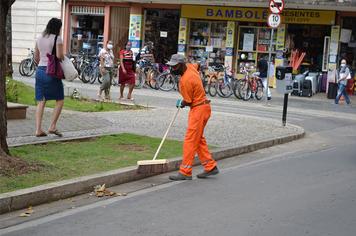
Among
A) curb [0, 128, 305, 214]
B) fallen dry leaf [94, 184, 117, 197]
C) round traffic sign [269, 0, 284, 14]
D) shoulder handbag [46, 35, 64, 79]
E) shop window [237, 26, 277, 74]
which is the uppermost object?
round traffic sign [269, 0, 284, 14]

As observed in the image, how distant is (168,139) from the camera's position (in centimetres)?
1128

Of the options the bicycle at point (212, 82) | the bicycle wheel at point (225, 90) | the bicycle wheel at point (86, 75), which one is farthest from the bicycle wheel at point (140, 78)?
the bicycle wheel at point (225, 90)

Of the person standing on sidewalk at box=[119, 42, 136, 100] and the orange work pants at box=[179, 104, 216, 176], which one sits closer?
the orange work pants at box=[179, 104, 216, 176]

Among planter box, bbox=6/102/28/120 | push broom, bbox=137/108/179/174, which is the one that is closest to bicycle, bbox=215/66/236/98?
planter box, bbox=6/102/28/120

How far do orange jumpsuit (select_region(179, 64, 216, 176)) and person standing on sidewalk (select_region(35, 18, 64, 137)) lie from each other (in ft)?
7.94

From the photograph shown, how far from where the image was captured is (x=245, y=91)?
22000 mm

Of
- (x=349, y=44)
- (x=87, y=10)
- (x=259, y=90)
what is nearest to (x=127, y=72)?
→ (x=259, y=90)

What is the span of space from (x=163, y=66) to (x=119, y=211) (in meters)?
22.8

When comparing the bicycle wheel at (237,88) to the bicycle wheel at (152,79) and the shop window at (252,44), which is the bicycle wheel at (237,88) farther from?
the shop window at (252,44)

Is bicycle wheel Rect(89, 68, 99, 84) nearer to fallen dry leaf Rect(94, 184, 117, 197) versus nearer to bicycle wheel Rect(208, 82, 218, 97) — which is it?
bicycle wheel Rect(208, 82, 218, 97)

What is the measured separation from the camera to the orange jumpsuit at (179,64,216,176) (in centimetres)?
862

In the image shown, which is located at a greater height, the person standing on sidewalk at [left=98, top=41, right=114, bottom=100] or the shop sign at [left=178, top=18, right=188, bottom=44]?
the shop sign at [left=178, top=18, right=188, bottom=44]

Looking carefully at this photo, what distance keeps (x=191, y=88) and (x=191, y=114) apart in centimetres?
37

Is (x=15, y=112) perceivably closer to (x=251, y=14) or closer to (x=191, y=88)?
(x=191, y=88)
